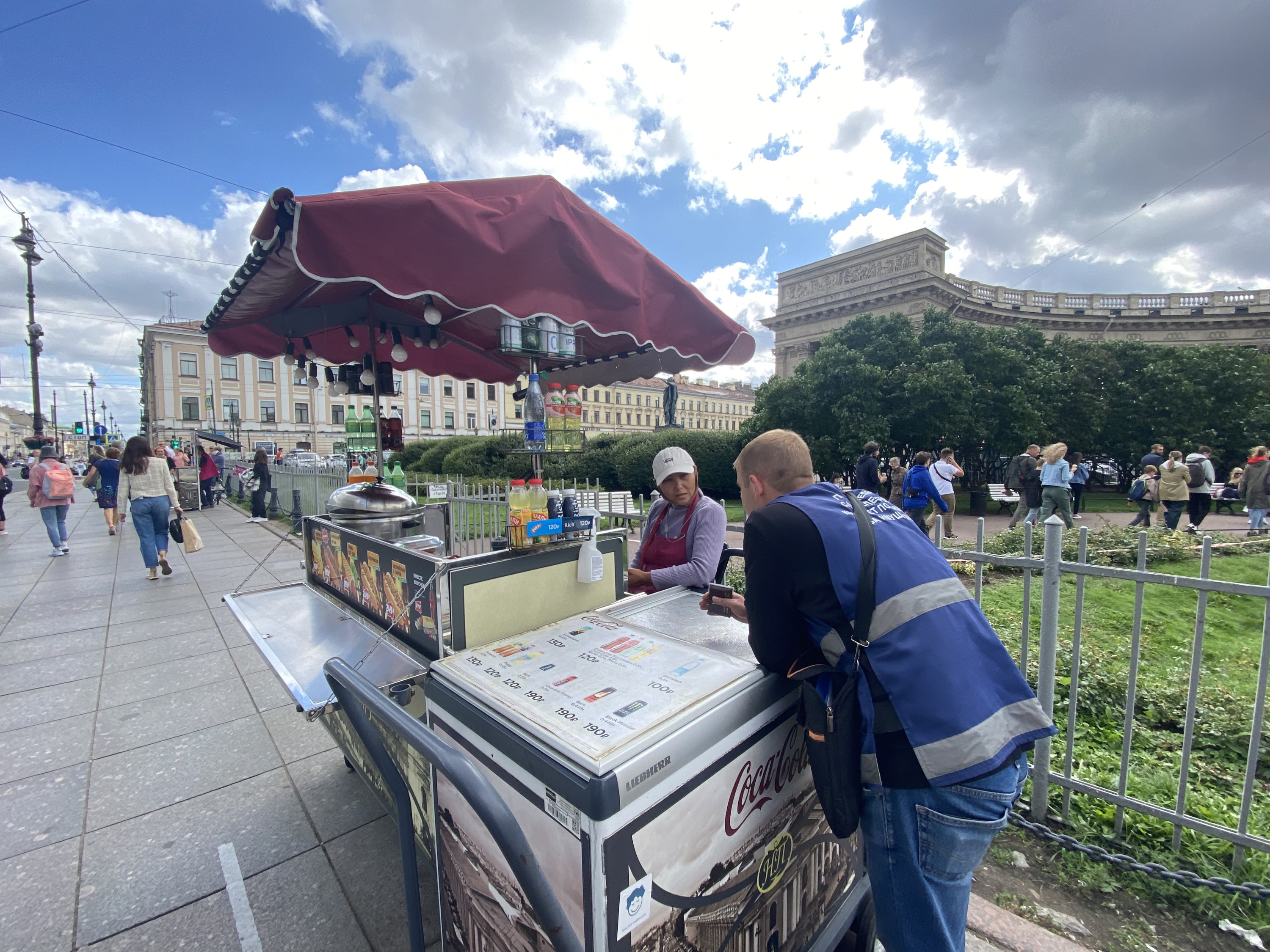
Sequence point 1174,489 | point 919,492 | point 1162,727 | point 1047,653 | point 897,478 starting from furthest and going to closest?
point 897,478
point 919,492
point 1174,489
point 1162,727
point 1047,653

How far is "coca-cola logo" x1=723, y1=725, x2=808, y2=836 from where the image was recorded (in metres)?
1.35

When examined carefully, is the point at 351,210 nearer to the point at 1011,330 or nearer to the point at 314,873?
the point at 314,873

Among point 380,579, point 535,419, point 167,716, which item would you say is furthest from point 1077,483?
point 167,716

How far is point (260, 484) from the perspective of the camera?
13.0m

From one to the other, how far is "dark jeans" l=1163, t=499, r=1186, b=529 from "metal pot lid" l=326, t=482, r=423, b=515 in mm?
13404

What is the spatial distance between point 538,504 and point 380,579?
2.62 ft

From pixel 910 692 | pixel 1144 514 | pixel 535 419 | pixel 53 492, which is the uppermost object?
pixel 535 419

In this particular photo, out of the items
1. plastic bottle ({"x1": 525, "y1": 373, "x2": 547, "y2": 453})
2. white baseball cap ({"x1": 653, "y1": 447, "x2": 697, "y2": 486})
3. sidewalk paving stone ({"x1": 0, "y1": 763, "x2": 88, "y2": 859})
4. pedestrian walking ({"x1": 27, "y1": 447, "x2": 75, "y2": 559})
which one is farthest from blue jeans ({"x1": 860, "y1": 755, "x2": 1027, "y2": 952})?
pedestrian walking ({"x1": 27, "y1": 447, "x2": 75, "y2": 559})

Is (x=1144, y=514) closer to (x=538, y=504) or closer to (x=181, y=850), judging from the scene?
(x=538, y=504)

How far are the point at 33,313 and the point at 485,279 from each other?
24723 millimetres

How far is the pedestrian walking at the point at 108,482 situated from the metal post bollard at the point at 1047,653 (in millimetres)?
12509

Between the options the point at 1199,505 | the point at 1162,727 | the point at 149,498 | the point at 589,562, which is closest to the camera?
the point at 589,562

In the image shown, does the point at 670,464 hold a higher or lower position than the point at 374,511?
higher

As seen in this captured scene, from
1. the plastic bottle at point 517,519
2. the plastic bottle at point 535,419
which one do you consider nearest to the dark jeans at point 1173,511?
the plastic bottle at point 535,419
